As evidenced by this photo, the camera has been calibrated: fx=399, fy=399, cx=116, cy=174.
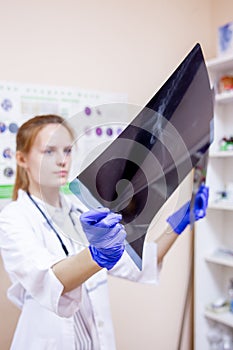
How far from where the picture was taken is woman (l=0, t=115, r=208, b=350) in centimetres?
92

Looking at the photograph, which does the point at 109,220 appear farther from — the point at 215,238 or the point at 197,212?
the point at 215,238

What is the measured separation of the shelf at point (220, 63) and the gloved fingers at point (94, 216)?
4.36ft

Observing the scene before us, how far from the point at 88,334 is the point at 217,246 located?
3.49 ft

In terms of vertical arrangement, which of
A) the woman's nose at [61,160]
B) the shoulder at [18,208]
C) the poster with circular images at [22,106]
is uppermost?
the poster with circular images at [22,106]

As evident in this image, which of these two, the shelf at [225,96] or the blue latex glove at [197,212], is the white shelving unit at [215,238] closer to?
the shelf at [225,96]

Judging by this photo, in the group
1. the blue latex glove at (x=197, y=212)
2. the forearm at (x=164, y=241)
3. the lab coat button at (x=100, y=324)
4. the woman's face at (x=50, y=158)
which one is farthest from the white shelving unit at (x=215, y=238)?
the woman's face at (x=50, y=158)

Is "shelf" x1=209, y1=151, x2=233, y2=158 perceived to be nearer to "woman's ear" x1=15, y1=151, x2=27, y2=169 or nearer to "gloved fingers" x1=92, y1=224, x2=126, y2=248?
"woman's ear" x1=15, y1=151, x2=27, y2=169

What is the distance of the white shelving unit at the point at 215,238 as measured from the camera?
6.65 feet

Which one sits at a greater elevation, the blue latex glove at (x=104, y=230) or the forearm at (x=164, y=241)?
the blue latex glove at (x=104, y=230)

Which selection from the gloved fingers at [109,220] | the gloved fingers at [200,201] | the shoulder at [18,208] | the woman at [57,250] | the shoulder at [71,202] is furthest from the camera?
the gloved fingers at [200,201]

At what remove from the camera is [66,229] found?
93 cm

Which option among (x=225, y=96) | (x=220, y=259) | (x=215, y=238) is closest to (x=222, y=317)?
(x=220, y=259)

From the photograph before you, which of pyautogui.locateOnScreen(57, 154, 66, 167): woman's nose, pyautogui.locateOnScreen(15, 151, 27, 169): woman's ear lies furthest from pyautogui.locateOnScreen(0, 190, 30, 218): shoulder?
pyautogui.locateOnScreen(57, 154, 66, 167): woman's nose

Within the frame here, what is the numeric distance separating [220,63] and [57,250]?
125 cm
